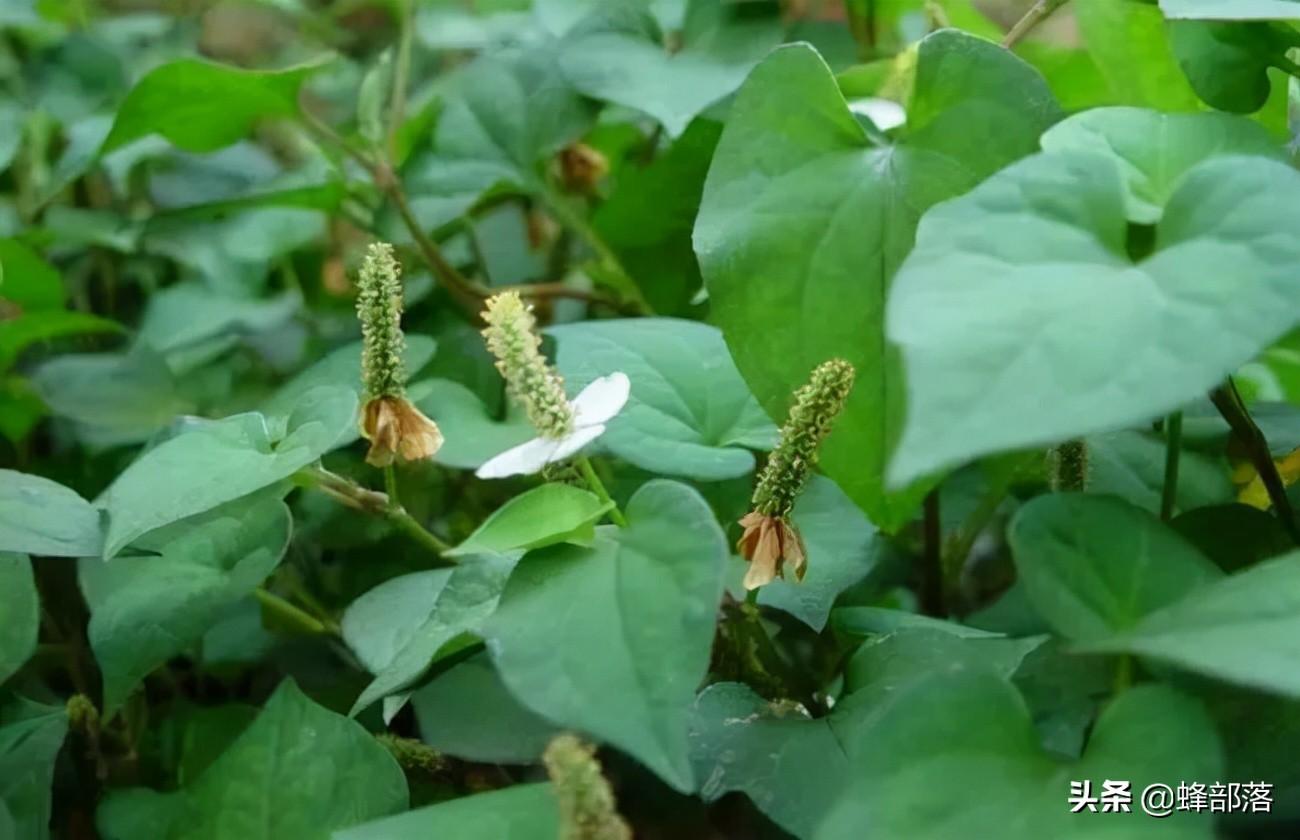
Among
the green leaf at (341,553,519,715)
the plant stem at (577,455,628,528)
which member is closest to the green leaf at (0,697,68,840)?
the green leaf at (341,553,519,715)

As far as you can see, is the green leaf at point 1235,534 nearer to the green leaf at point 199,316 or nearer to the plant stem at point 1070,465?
the plant stem at point 1070,465

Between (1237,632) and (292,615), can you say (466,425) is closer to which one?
(292,615)

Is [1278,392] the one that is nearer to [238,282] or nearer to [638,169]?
[638,169]

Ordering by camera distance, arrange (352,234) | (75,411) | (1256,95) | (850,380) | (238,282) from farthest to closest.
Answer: (352,234), (238,282), (75,411), (1256,95), (850,380)

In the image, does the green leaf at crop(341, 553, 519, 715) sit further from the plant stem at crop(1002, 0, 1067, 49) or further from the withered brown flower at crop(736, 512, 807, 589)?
the plant stem at crop(1002, 0, 1067, 49)

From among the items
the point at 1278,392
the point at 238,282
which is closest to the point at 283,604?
the point at 238,282

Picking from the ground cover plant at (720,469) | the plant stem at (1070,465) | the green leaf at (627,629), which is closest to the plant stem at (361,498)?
the ground cover plant at (720,469)

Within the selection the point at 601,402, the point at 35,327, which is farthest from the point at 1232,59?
the point at 35,327

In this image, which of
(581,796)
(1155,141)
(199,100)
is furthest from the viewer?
(199,100)
